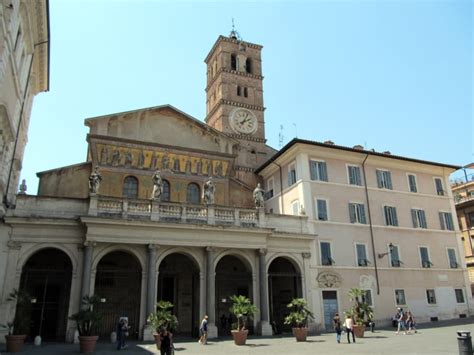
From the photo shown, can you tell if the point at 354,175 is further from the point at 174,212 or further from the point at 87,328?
the point at 87,328

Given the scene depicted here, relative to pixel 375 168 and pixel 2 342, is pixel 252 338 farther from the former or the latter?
pixel 375 168

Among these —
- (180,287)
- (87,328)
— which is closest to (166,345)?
(87,328)

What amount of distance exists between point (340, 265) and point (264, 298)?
628cm

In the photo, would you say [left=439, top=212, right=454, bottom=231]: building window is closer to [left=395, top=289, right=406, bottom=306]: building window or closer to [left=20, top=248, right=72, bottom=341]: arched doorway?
[left=395, top=289, right=406, bottom=306]: building window

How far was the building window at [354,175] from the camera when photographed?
2961cm

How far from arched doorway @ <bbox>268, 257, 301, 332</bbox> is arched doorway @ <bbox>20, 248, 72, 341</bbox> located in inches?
492

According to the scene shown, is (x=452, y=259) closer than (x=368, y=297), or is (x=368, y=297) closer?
(x=368, y=297)

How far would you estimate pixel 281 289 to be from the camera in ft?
92.6

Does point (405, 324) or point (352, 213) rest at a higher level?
point (352, 213)

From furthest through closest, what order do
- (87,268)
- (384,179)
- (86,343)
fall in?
(384,179) < (87,268) < (86,343)

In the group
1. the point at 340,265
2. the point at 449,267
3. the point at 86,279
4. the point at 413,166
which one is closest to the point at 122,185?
the point at 86,279

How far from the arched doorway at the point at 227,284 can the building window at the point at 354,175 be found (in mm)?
10178

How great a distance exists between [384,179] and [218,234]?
1465 centimetres

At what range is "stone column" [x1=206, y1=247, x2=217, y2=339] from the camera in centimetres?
2188
